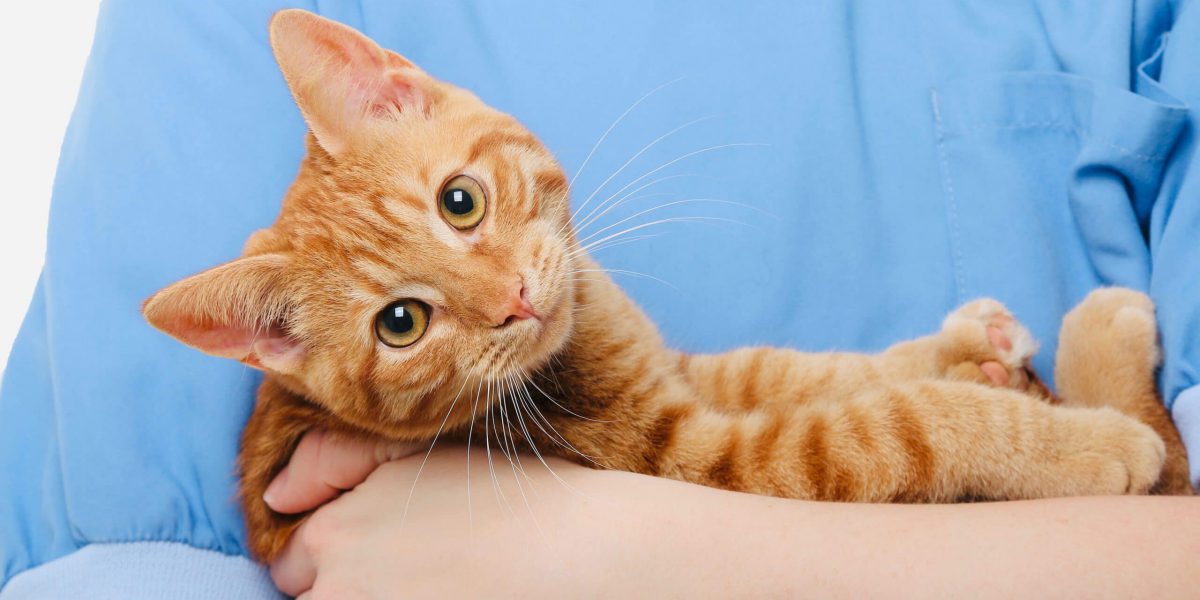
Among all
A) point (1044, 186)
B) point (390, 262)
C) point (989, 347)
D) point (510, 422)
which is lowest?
point (510, 422)

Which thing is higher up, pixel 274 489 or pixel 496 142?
pixel 496 142

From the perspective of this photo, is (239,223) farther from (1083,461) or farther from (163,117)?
(1083,461)

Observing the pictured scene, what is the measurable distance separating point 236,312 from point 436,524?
43cm

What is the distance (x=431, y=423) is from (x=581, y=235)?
0.53m

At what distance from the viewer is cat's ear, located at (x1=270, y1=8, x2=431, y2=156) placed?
1.21 meters

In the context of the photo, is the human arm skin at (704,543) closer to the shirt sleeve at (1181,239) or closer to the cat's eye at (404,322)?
the cat's eye at (404,322)

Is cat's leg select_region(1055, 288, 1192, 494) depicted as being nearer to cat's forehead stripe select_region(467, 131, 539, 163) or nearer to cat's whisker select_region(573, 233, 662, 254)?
cat's whisker select_region(573, 233, 662, 254)

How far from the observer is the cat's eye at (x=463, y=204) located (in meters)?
1.27

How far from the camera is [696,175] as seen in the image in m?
1.67

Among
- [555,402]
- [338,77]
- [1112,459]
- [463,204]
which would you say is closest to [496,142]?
[463,204]

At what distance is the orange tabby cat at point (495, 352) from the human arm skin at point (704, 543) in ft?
0.41

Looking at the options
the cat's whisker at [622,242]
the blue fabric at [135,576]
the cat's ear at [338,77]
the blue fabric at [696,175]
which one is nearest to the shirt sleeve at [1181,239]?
the blue fabric at [696,175]

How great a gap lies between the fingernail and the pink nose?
1.61 ft

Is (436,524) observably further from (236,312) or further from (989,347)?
(989,347)
